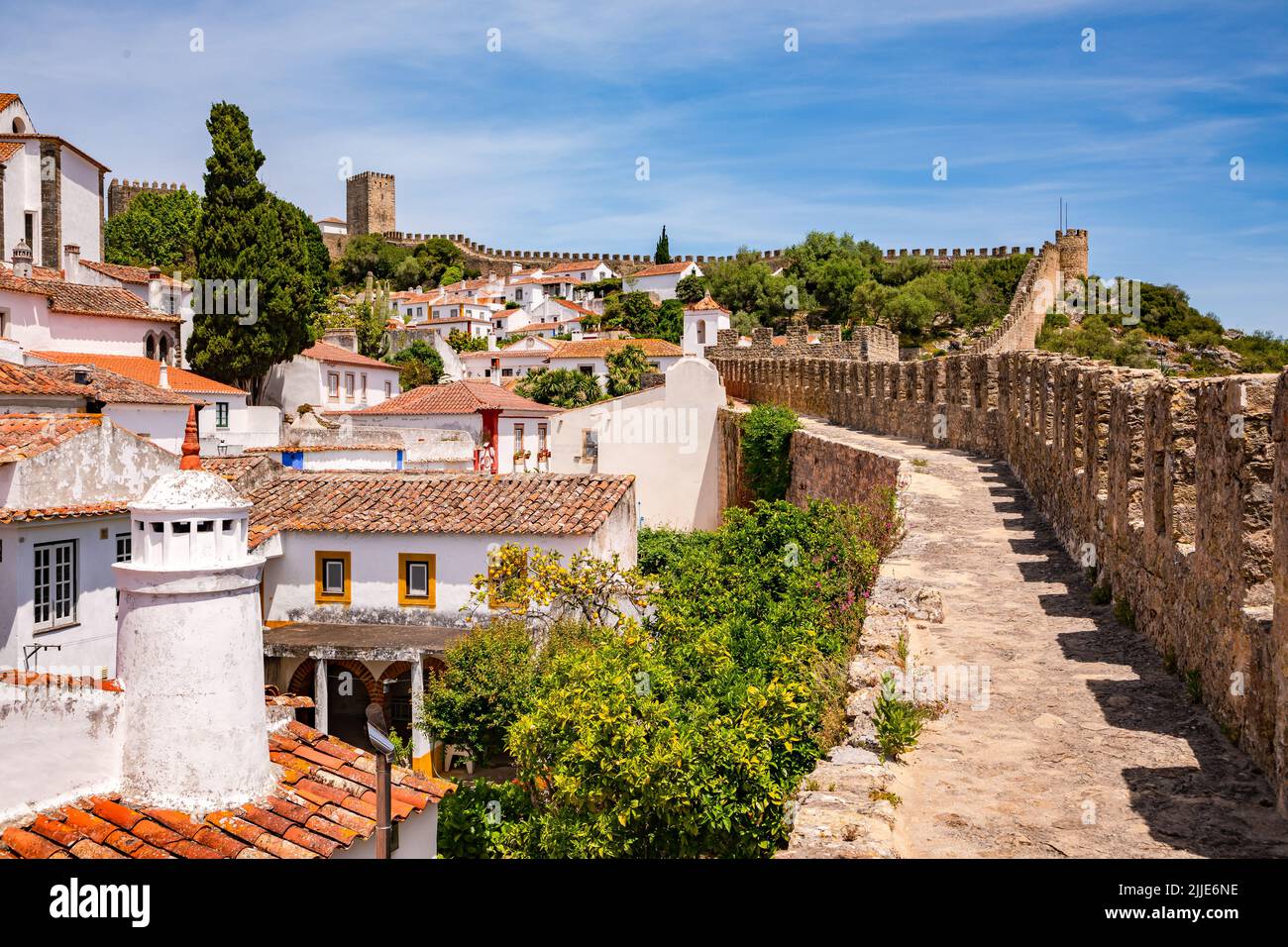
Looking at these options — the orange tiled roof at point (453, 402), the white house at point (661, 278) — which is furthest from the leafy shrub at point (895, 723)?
the white house at point (661, 278)

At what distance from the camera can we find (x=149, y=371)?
36312mm

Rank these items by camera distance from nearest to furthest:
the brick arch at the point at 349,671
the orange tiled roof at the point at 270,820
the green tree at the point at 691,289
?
the orange tiled roof at the point at 270,820 < the brick arch at the point at 349,671 < the green tree at the point at 691,289

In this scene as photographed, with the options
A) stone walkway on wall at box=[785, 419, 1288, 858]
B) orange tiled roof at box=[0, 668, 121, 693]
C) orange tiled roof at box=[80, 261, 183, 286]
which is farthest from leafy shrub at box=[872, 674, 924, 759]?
orange tiled roof at box=[80, 261, 183, 286]

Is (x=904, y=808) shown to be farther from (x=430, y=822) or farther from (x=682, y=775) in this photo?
(x=430, y=822)

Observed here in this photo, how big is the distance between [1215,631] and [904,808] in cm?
210

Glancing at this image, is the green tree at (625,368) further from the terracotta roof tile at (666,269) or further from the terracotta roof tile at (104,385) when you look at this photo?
the terracotta roof tile at (666,269)

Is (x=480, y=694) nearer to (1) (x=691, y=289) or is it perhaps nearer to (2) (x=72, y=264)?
(2) (x=72, y=264)

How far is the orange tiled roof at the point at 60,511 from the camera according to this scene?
50.3 feet

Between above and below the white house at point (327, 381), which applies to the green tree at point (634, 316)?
above

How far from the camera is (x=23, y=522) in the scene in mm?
15648

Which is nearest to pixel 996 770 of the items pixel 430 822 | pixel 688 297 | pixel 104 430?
pixel 430 822

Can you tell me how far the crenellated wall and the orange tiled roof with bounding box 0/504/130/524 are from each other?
433 inches

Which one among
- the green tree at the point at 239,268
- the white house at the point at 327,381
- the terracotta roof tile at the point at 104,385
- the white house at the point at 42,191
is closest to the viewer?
the terracotta roof tile at the point at 104,385

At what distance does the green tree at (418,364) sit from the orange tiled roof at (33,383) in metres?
35.1
